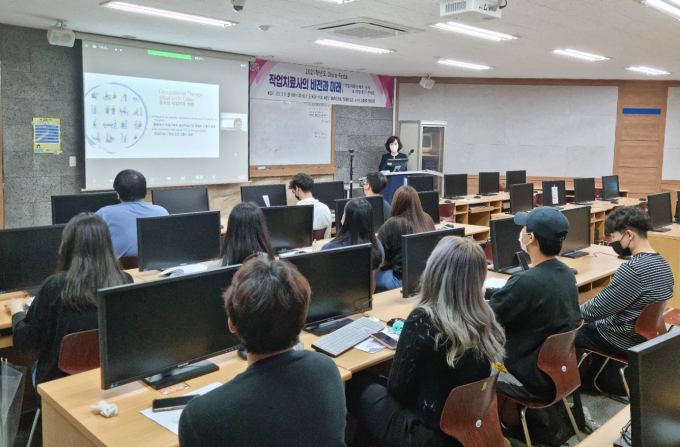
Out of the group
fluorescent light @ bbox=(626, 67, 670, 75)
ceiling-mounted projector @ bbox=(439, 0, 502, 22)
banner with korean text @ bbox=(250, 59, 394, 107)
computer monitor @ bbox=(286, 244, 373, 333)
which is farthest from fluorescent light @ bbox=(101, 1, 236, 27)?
fluorescent light @ bbox=(626, 67, 670, 75)

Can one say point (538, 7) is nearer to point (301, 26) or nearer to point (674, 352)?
point (301, 26)

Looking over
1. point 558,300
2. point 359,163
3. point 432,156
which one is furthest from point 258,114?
point 558,300

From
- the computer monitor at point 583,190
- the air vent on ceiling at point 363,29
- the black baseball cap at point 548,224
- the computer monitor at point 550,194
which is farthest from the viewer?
the computer monitor at point 583,190

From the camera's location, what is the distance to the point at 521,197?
7.54 m

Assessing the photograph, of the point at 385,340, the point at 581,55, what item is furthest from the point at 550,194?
the point at 385,340

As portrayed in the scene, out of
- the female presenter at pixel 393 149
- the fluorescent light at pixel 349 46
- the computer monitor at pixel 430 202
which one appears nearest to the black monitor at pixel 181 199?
the computer monitor at pixel 430 202

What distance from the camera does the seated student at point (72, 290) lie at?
7.98 ft

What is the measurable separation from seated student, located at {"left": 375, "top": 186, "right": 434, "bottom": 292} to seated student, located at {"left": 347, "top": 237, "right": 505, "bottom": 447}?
1.91 meters

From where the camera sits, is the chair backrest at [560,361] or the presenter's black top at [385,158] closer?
the chair backrest at [560,361]

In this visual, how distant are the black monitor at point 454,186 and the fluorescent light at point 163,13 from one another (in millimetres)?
4202

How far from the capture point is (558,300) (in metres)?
2.75

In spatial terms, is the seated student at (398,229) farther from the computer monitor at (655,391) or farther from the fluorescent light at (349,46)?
the fluorescent light at (349,46)

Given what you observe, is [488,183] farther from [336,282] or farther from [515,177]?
[336,282]

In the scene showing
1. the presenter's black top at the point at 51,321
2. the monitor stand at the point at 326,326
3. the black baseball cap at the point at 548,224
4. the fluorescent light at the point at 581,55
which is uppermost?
the fluorescent light at the point at 581,55
